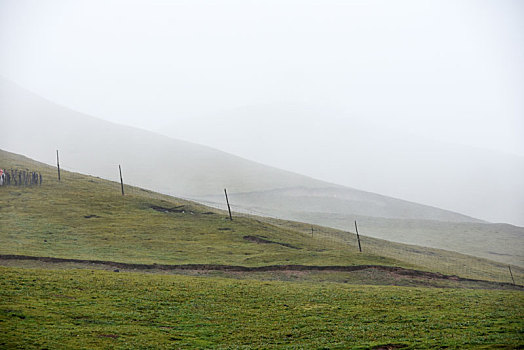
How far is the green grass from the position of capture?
2727 cm

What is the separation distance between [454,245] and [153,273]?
379 ft

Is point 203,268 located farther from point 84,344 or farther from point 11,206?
point 11,206

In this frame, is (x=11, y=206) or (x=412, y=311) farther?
(x=11, y=206)

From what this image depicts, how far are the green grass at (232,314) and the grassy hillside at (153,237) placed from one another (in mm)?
16769

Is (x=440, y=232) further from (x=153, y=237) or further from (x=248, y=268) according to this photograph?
(x=248, y=268)

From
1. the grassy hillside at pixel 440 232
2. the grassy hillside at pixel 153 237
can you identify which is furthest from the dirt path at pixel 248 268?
the grassy hillside at pixel 440 232

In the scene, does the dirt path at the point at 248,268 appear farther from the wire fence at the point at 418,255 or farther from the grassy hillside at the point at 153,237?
the wire fence at the point at 418,255

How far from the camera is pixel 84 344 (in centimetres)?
2578

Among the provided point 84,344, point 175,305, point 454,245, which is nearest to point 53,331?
point 84,344

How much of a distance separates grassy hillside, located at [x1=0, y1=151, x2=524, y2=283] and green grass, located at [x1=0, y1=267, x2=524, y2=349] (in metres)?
16.8

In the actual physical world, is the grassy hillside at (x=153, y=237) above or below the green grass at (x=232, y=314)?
above

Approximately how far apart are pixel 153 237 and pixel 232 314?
1611 inches

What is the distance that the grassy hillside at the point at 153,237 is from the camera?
6462 centimetres

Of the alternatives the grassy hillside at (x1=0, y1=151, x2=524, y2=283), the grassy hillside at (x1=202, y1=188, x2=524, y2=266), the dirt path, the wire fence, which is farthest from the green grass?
the grassy hillside at (x1=202, y1=188, x2=524, y2=266)
